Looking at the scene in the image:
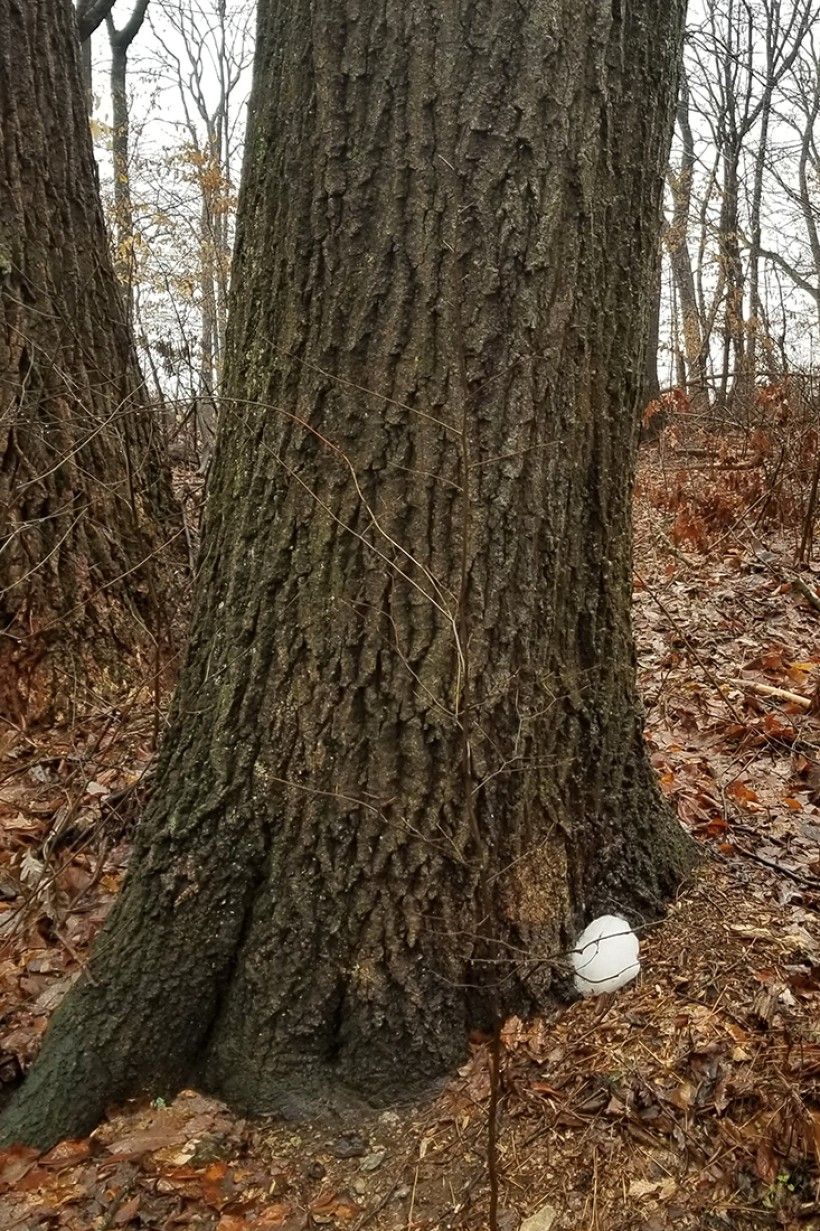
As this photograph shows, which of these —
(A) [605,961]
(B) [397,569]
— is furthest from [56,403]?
(A) [605,961]

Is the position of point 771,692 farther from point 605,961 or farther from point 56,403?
point 56,403

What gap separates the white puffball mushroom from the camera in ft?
7.50

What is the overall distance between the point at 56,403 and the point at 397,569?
8.86 feet

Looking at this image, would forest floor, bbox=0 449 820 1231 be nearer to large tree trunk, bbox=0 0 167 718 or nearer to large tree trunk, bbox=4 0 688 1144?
large tree trunk, bbox=4 0 688 1144

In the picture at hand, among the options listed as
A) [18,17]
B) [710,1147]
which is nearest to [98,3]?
[18,17]

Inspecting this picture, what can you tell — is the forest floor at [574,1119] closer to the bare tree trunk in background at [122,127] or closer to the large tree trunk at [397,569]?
the large tree trunk at [397,569]

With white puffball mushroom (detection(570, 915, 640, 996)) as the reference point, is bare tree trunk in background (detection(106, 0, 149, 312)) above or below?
above

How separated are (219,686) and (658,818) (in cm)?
131

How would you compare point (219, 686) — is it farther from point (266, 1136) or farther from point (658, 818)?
point (658, 818)

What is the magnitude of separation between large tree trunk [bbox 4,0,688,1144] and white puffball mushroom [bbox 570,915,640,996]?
2.7 inches

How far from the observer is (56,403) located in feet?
13.3

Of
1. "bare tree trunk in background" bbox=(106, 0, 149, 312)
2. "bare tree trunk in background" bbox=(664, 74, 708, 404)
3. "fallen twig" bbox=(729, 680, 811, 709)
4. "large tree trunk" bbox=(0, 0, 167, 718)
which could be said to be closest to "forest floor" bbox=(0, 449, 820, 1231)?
"fallen twig" bbox=(729, 680, 811, 709)

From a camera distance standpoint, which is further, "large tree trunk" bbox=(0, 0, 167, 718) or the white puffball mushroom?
"large tree trunk" bbox=(0, 0, 167, 718)

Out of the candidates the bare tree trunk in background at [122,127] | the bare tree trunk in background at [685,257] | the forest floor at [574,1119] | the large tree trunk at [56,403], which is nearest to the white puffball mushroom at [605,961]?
the forest floor at [574,1119]
